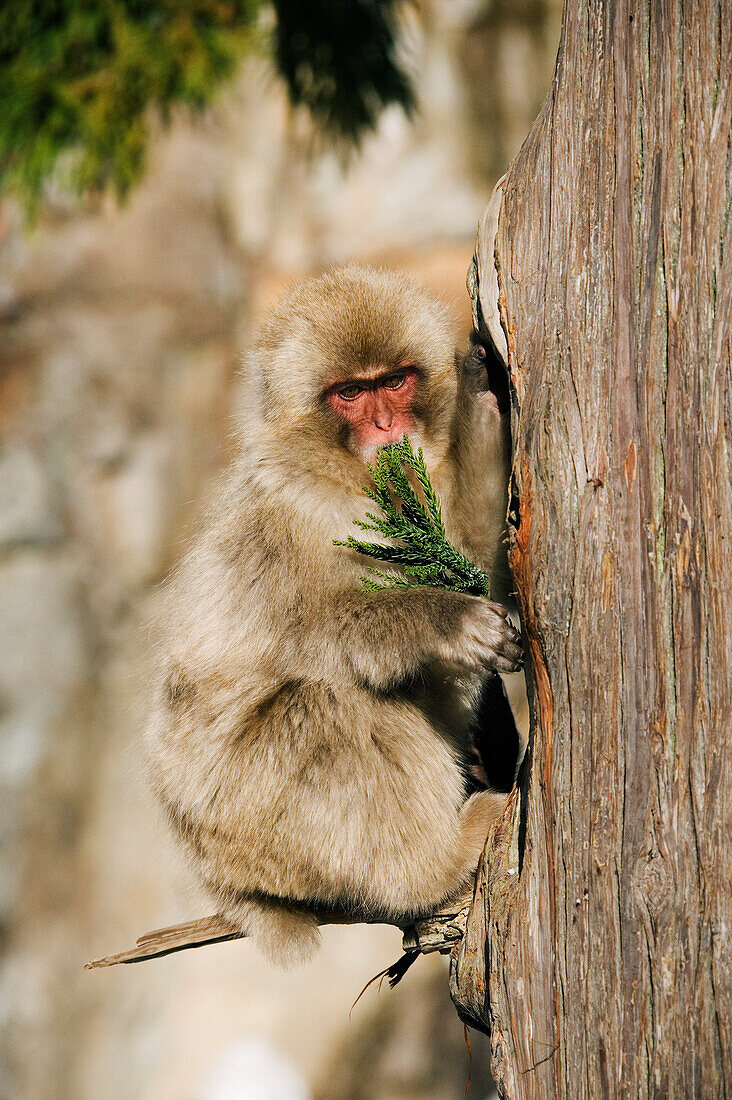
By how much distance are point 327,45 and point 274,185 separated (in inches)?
→ 34.5

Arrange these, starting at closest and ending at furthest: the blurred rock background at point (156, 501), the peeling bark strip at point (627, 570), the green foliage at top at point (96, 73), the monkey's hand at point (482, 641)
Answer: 1. the peeling bark strip at point (627, 570)
2. the monkey's hand at point (482, 641)
3. the green foliage at top at point (96, 73)
4. the blurred rock background at point (156, 501)

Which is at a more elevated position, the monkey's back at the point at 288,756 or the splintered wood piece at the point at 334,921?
the monkey's back at the point at 288,756

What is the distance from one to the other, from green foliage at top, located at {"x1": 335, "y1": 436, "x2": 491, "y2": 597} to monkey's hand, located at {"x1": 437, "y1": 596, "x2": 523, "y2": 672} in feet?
0.37

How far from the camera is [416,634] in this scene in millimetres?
2439

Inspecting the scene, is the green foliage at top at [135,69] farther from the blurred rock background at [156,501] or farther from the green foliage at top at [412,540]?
the green foliage at top at [412,540]

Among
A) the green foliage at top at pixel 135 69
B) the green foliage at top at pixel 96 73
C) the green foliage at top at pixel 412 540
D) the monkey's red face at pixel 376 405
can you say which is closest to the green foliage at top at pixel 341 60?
the green foliage at top at pixel 135 69

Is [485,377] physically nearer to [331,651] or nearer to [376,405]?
[376,405]

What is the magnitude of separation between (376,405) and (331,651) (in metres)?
0.72

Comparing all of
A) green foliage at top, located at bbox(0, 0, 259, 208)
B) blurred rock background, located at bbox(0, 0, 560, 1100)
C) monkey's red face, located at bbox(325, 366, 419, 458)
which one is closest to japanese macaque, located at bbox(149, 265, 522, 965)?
monkey's red face, located at bbox(325, 366, 419, 458)

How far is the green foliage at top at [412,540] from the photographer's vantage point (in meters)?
2.35

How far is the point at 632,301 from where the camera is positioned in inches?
71.8

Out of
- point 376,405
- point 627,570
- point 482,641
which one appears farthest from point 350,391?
point 627,570

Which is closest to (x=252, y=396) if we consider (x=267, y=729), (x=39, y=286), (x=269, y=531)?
(x=269, y=531)

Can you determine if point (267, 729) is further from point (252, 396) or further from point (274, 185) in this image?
point (274, 185)
